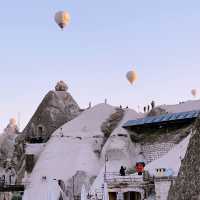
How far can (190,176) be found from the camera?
1590 cm

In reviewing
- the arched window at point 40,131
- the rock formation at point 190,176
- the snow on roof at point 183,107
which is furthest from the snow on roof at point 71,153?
the rock formation at point 190,176

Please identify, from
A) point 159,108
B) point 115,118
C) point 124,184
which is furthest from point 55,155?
point 124,184

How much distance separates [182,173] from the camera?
1656 centimetres

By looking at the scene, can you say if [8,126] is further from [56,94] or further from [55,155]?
[55,155]

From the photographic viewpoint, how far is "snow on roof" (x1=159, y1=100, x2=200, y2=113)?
59162mm

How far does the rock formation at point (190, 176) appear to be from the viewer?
15469 mm

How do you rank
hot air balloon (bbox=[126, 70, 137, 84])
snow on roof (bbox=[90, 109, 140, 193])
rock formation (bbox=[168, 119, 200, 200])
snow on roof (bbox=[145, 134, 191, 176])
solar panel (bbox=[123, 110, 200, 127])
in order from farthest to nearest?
hot air balloon (bbox=[126, 70, 137, 84]) < snow on roof (bbox=[90, 109, 140, 193]) < solar panel (bbox=[123, 110, 200, 127]) < snow on roof (bbox=[145, 134, 191, 176]) < rock formation (bbox=[168, 119, 200, 200])

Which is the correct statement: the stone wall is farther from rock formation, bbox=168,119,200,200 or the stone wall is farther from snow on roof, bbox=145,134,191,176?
rock formation, bbox=168,119,200,200

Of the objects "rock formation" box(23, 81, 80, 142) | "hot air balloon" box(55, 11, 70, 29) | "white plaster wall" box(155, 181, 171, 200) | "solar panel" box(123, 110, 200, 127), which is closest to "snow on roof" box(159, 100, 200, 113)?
"solar panel" box(123, 110, 200, 127)

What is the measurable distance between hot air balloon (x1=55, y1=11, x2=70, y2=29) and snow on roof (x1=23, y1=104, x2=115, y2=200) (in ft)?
45.5

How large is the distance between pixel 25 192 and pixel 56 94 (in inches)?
871

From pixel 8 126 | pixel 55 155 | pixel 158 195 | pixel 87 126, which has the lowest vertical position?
pixel 158 195

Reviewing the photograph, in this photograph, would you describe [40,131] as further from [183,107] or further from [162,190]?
[162,190]

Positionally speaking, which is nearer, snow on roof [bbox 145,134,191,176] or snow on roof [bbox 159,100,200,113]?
snow on roof [bbox 145,134,191,176]
